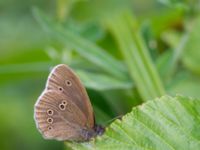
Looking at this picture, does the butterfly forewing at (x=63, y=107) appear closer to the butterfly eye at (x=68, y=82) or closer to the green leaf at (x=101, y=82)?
the butterfly eye at (x=68, y=82)

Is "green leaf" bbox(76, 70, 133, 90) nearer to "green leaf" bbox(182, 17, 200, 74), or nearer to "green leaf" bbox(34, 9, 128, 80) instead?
"green leaf" bbox(34, 9, 128, 80)

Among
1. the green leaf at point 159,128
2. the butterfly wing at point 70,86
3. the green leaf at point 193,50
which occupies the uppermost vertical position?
the green leaf at point 193,50

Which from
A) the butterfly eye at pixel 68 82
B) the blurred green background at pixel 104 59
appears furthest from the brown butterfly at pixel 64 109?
the blurred green background at pixel 104 59

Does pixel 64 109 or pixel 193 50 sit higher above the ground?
pixel 193 50

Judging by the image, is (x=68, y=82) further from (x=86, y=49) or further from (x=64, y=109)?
(x=86, y=49)

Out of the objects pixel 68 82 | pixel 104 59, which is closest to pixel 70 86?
pixel 68 82

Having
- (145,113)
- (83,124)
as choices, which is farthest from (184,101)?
(83,124)

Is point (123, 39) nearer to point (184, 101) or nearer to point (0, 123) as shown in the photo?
point (184, 101)

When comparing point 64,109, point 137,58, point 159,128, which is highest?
point 137,58
